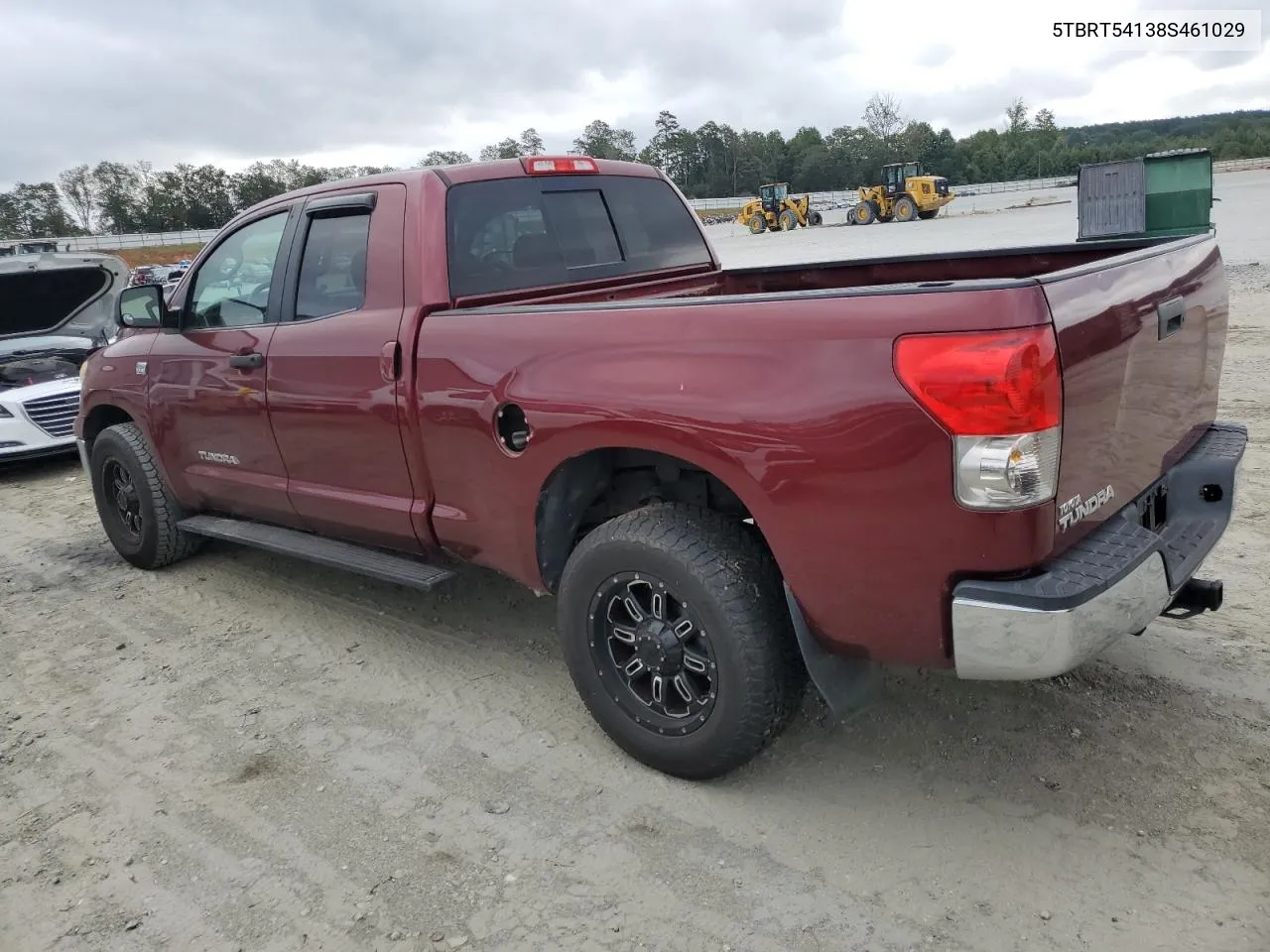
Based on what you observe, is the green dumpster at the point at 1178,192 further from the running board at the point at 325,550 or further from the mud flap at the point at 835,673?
the running board at the point at 325,550

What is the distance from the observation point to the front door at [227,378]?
4.29 meters

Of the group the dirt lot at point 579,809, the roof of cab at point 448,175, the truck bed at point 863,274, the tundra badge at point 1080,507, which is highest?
the roof of cab at point 448,175

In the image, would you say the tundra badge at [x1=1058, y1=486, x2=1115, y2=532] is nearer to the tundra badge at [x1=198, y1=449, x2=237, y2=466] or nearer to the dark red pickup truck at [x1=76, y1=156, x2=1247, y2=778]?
the dark red pickup truck at [x1=76, y1=156, x2=1247, y2=778]

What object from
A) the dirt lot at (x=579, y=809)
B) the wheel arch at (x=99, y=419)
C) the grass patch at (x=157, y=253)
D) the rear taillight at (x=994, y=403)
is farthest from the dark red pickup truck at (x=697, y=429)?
the grass patch at (x=157, y=253)

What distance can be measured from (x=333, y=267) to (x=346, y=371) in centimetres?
53

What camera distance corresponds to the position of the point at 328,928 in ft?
8.39

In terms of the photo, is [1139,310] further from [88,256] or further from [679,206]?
[88,256]

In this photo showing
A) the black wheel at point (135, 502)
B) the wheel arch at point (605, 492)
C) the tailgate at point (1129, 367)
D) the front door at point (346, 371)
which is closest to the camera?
the tailgate at point (1129, 367)

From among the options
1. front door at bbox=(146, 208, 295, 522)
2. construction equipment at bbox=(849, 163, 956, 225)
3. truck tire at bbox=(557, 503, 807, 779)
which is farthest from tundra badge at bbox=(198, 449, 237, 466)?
construction equipment at bbox=(849, 163, 956, 225)

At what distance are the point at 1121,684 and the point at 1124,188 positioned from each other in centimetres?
970

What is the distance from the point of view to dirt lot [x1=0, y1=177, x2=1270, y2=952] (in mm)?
2492

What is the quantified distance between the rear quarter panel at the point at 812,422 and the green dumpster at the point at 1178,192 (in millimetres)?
9862

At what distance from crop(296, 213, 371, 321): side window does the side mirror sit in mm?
1104

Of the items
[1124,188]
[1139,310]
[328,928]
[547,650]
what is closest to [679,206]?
[547,650]
